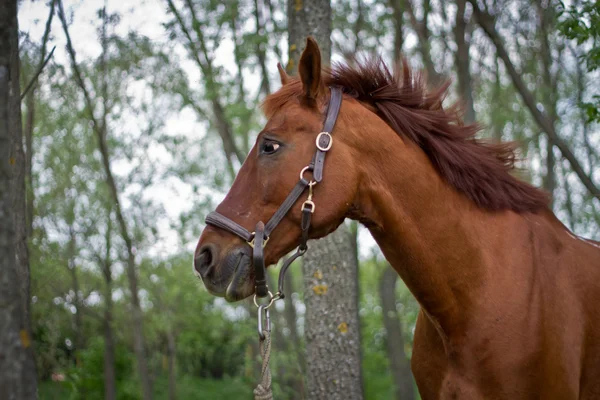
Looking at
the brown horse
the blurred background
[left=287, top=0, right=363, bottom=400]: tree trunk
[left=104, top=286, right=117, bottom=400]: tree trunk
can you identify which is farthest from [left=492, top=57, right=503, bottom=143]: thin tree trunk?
the brown horse

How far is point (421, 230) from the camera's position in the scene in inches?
126

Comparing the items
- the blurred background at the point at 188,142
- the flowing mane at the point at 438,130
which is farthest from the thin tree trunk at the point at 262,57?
the flowing mane at the point at 438,130

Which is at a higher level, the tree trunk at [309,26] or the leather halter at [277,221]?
the tree trunk at [309,26]

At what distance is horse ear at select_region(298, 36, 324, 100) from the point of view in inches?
121

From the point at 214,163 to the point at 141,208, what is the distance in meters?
2.51

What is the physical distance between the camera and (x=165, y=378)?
26.3 metres

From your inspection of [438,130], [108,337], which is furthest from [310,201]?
[108,337]

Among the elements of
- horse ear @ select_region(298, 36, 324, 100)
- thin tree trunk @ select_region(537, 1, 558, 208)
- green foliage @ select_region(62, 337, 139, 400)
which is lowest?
green foliage @ select_region(62, 337, 139, 400)

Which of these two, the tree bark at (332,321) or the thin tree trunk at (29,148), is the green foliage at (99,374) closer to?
the thin tree trunk at (29,148)

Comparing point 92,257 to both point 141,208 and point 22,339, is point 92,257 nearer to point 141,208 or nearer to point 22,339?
point 141,208

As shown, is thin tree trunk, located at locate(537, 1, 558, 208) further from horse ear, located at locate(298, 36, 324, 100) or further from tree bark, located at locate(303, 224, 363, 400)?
horse ear, located at locate(298, 36, 324, 100)

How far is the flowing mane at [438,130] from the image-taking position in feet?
10.9

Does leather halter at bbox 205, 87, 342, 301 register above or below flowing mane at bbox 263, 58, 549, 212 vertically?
below

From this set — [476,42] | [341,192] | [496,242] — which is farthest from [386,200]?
[476,42]
